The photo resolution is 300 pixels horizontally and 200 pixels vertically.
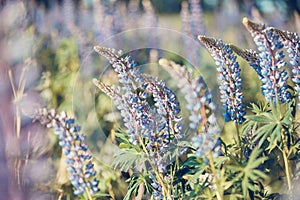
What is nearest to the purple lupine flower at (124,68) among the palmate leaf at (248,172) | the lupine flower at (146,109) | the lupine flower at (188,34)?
the lupine flower at (146,109)

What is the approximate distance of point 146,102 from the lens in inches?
38.4

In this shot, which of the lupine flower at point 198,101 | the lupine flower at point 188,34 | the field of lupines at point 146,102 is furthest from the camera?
the lupine flower at point 188,34

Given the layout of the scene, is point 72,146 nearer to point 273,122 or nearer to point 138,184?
point 138,184

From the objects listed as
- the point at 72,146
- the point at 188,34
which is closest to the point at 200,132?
the point at 72,146

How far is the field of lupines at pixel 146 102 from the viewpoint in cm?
95

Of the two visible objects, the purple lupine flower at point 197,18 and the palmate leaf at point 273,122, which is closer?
the palmate leaf at point 273,122

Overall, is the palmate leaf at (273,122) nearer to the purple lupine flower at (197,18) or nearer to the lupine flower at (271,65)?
the lupine flower at (271,65)

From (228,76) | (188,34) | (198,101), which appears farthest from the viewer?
(188,34)

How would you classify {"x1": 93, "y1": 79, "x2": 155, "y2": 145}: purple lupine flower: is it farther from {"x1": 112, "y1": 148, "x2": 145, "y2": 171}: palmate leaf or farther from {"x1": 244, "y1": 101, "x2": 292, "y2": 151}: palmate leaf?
{"x1": 244, "y1": 101, "x2": 292, "y2": 151}: palmate leaf

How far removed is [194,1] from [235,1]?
12cm

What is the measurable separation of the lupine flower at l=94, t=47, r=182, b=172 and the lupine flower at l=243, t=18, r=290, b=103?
0.51ft

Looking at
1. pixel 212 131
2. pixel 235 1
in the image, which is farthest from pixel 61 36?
pixel 212 131

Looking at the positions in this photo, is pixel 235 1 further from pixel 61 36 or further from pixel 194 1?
pixel 61 36

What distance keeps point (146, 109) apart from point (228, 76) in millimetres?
145
